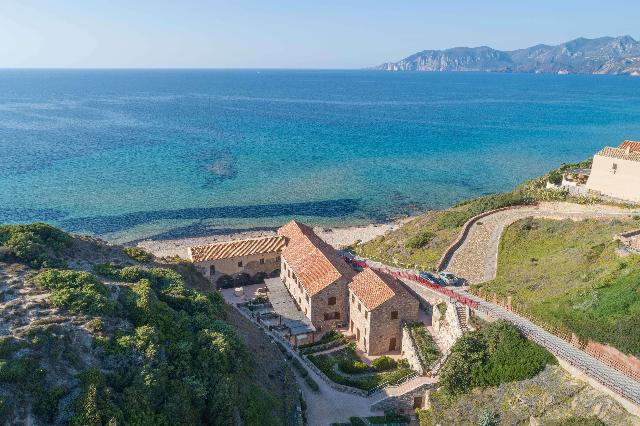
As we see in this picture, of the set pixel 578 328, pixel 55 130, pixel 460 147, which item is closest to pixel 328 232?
pixel 578 328

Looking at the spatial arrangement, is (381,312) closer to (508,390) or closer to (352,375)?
(352,375)

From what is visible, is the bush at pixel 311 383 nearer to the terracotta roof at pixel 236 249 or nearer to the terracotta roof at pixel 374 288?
the terracotta roof at pixel 374 288

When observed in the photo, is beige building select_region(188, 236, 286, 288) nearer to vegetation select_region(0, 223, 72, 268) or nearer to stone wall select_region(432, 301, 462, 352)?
vegetation select_region(0, 223, 72, 268)

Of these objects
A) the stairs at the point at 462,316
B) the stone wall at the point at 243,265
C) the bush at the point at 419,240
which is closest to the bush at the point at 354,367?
the stairs at the point at 462,316

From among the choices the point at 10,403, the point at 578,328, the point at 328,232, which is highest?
the point at 10,403

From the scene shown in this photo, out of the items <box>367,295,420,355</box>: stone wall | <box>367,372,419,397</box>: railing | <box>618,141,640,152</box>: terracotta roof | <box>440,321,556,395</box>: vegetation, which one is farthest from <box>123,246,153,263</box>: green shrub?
<box>618,141,640,152</box>: terracotta roof

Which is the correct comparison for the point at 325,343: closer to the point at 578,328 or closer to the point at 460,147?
the point at 578,328
